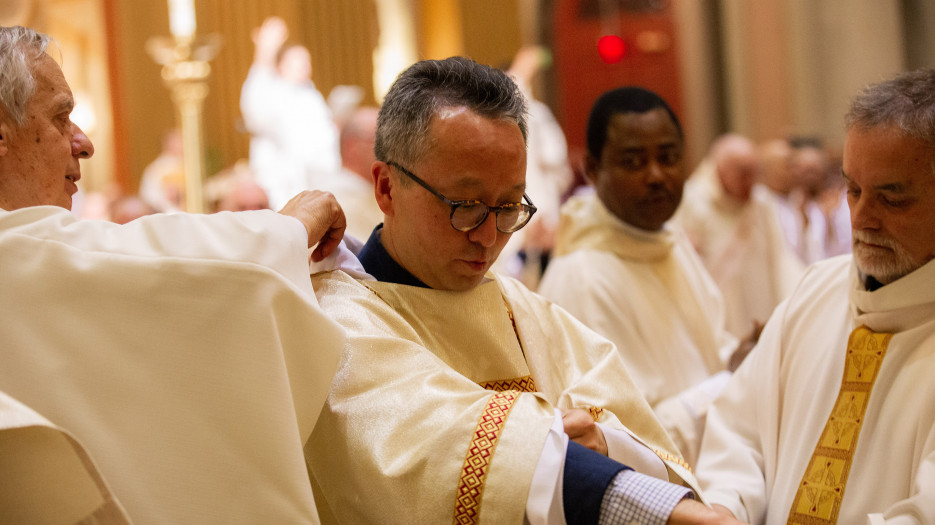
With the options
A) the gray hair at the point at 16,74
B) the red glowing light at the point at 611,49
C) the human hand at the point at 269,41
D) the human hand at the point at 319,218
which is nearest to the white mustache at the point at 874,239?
the human hand at the point at 319,218

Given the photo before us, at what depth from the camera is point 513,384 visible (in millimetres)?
2389

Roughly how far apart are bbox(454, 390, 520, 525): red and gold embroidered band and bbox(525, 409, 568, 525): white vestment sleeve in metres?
0.10

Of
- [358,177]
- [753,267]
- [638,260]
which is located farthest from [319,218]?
[358,177]

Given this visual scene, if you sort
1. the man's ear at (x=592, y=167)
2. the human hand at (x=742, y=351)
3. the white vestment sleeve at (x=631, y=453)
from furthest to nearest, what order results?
the man's ear at (x=592, y=167), the human hand at (x=742, y=351), the white vestment sleeve at (x=631, y=453)

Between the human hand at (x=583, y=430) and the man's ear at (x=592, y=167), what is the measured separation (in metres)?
2.48

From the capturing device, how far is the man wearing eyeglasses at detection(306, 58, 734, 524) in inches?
76.9

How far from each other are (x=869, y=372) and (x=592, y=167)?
1.93 meters

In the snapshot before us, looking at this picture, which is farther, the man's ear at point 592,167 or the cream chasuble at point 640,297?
the man's ear at point 592,167

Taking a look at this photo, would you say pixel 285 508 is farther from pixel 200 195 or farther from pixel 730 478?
pixel 200 195

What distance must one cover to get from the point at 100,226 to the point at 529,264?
298 inches

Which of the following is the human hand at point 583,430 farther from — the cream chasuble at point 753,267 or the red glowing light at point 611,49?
the red glowing light at point 611,49

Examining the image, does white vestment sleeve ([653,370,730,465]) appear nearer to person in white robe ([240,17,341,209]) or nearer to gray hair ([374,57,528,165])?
gray hair ([374,57,528,165])

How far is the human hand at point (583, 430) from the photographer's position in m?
2.06

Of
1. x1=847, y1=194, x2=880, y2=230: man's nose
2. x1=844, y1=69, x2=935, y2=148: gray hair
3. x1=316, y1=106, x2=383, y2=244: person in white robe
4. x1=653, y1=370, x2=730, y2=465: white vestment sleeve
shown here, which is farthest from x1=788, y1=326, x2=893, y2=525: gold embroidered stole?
x1=316, y1=106, x2=383, y2=244: person in white robe
